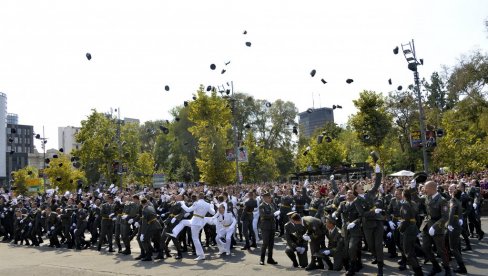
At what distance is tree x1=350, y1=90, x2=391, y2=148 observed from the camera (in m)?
37.3

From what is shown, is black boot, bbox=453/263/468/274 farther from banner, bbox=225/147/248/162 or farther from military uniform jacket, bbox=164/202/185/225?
banner, bbox=225/147/248/162

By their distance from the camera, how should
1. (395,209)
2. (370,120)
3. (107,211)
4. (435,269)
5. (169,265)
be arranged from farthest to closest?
1. (370,120)
2. (107,211)
3. (169,265)
4. (395,209)
5. (435,269)

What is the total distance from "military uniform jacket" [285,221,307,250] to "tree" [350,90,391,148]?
1101 inches

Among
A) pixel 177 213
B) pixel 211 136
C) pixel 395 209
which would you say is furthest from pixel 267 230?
pixel 211 136

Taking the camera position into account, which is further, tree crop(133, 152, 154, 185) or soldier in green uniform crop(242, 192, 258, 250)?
tree crop(133, 152, 154, 185)

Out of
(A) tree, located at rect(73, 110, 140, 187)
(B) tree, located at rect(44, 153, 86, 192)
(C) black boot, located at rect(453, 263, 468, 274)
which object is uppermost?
(A) tree, located at rect(73, 110, 140, 187)

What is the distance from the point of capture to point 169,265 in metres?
12.5

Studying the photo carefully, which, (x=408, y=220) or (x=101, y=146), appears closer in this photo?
(x=408, y=220)

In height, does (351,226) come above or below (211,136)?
below

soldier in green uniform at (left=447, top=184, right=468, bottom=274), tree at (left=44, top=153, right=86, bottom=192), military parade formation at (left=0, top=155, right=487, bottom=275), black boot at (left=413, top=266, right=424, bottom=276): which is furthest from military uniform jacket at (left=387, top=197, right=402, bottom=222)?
tree at (left=44, top=153, right=86, bottom=192)

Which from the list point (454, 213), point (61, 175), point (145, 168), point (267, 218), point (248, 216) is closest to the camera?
point (454, 213)

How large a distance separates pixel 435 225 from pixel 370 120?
96.9ft

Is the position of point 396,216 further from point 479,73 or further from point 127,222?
point 479,73

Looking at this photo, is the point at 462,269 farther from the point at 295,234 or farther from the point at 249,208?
the point at 249,208
